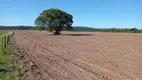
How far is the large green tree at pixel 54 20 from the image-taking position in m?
65.4

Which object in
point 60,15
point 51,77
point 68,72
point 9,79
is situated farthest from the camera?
point 60,15

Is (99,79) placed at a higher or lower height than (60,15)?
lower

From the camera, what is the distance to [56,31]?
6769 centimetres

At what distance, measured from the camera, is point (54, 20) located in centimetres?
6500

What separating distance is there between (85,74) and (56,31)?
5928 centimetres

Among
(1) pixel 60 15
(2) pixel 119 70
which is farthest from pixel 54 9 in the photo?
(2) pixel 119 70

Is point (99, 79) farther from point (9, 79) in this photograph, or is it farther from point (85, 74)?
point (9, 79)

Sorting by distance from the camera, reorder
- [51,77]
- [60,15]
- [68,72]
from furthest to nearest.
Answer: [60,15], [68,72], [51,77]

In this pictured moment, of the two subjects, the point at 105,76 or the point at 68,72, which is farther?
the point at 68,72

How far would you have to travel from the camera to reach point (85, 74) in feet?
29.0

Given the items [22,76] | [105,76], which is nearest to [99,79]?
[105,76]

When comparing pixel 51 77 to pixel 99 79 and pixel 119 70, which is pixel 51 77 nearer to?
pixel 99 79

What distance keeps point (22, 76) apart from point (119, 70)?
4.56 m

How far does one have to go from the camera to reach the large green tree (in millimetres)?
65369
